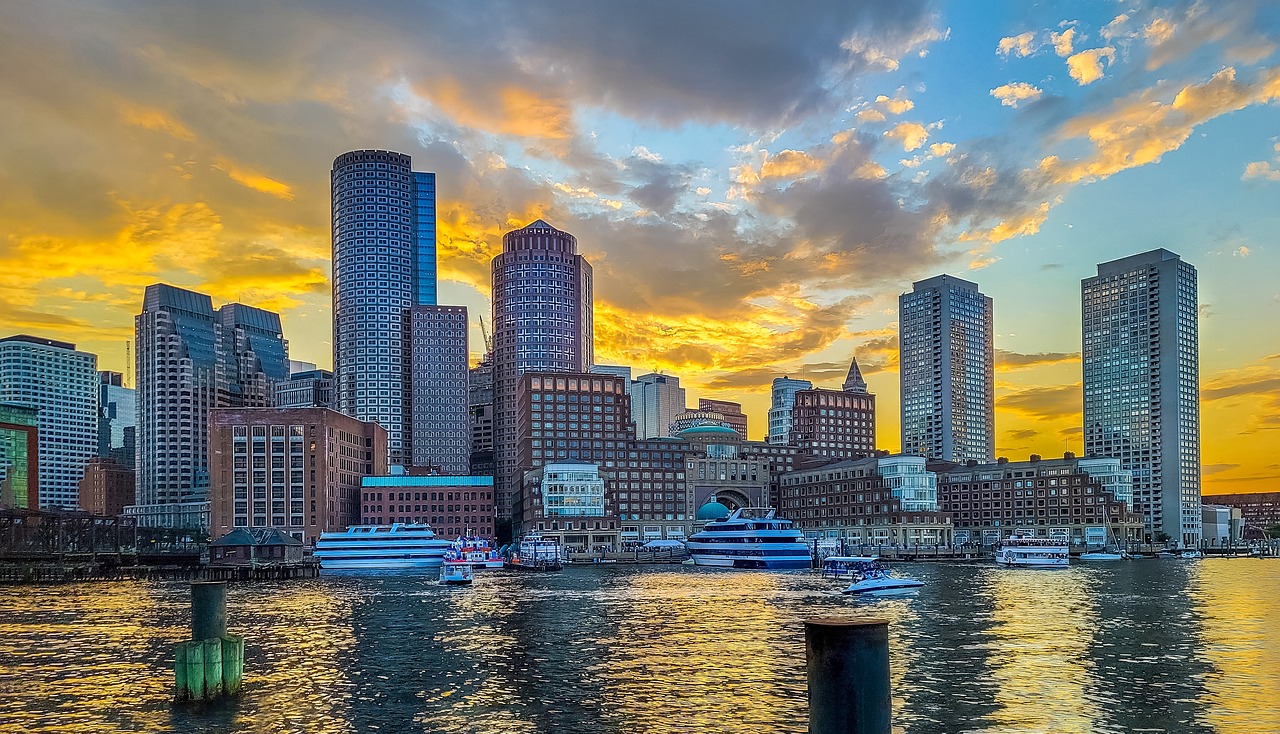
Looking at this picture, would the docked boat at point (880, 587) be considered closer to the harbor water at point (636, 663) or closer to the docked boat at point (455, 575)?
the harbor water at point (636, 663)

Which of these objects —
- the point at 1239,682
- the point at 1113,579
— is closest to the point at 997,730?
the point at 1239,682

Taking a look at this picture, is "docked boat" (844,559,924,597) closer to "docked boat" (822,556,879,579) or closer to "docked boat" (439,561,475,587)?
"docked boat" (822,556,879,579)

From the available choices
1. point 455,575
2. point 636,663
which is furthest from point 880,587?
point 455,575

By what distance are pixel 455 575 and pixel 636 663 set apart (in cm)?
9897

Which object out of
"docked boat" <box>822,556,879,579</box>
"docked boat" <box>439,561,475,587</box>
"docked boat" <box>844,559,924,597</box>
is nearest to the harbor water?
"docked boat" <box>844,559,924,597</box>

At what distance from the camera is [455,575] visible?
161m

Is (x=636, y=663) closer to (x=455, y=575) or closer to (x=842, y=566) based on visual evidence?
(x=455, y=575)

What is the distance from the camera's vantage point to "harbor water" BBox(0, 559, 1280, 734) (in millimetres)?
48656

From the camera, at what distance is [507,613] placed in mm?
105000

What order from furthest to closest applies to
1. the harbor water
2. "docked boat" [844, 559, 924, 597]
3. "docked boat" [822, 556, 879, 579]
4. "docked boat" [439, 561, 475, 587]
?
"docked boat" [822, 556, 879, 579]
"docked boat" [439, 561, 475, 587]
"docked boat" [844, 559, 924, 597]
the harbor water

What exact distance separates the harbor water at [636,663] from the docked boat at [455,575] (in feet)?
97.1

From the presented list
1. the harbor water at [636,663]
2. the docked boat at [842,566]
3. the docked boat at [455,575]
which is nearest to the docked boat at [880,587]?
the harbor water at [636,663]

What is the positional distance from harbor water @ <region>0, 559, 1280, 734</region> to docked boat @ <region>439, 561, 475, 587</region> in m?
29.6

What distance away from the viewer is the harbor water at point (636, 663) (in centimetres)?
4866
